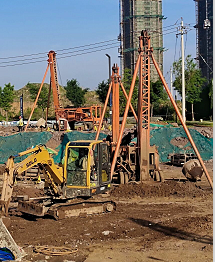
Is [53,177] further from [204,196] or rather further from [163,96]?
[163,96]

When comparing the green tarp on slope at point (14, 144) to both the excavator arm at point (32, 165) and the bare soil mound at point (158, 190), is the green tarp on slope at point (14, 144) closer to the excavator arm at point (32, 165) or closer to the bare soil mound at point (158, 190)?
the bare soil mound at point (158, 190)

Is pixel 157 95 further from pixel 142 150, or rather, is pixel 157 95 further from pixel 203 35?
pixel 142 150

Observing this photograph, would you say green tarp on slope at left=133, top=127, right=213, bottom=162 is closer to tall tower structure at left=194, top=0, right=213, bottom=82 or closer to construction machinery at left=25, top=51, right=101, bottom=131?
construction machinery at left=25, top=51, right=101, bottom=131

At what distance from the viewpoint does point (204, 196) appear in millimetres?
16594

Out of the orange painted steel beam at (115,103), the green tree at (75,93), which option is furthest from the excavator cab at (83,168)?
the green tree at (75,93)

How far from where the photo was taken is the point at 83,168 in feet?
44.2

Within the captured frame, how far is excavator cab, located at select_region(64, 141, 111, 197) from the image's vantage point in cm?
1343

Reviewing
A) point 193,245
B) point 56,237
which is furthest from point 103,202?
point 193,245

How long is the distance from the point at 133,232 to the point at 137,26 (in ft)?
275

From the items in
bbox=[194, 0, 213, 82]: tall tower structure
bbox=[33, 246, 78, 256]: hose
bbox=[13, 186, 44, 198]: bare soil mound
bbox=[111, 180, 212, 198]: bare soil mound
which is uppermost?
bbox=[194, 0, 213, 82]: tall tower structure

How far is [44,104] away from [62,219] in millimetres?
52421

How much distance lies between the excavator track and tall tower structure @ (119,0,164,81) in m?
77.1

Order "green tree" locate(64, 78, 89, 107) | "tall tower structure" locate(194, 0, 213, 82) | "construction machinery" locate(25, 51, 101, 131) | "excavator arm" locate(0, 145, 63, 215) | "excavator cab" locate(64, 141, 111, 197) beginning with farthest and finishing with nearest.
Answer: "tall tower structure" locate(194, 0, 213, 82), "green tree" locate(64, 78, 89, 107), "construction machinery" locate(25, 51, 101, 131), "excavator cab" locate(64, 141, 111, 197), "excavator arm" locate(0, 145, 63, 215)

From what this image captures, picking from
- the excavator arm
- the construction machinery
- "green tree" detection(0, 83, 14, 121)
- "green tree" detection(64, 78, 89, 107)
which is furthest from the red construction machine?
"green tree" detection(64, 78, 89, 107)
